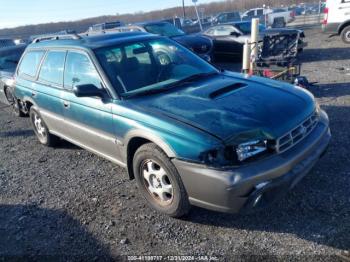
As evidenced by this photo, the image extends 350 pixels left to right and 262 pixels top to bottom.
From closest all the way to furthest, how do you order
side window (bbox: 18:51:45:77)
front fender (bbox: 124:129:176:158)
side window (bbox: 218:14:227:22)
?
front fender (bbox: 124:129:176:158) < side window (bbox: 18:51:45:77) < side window (bbox: 218:14:227:22)

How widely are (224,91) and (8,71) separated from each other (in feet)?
24.1

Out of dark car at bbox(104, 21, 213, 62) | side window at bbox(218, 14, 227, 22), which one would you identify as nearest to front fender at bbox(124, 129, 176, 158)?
dark car at bbox(104, 21, 213, 62)

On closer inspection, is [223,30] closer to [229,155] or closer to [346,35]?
[346,35]

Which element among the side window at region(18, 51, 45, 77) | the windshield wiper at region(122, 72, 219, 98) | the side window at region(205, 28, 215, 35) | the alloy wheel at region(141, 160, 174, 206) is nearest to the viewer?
the alloy wheel at region(141, 160, 174, 206)

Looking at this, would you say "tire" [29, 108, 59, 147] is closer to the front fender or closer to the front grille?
the front fender

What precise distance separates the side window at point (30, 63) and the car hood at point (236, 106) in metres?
2.73

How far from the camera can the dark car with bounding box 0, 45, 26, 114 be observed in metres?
8.30

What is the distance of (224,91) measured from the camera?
11.7 ft

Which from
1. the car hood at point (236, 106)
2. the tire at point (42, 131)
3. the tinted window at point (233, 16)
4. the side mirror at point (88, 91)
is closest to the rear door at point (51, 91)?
the tire at point (42, 131)

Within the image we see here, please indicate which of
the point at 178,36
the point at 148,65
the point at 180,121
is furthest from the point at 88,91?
the point at 178,36

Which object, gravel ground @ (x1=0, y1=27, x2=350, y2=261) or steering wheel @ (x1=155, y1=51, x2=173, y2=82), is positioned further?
steering wheel @ (x1=155, y1=51, x2=173, y2=82)

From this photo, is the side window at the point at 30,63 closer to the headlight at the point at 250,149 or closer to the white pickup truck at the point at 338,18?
the headlight at the point at 250,149

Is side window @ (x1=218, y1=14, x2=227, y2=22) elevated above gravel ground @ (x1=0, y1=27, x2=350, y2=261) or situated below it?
above

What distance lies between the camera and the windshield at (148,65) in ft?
12.3
